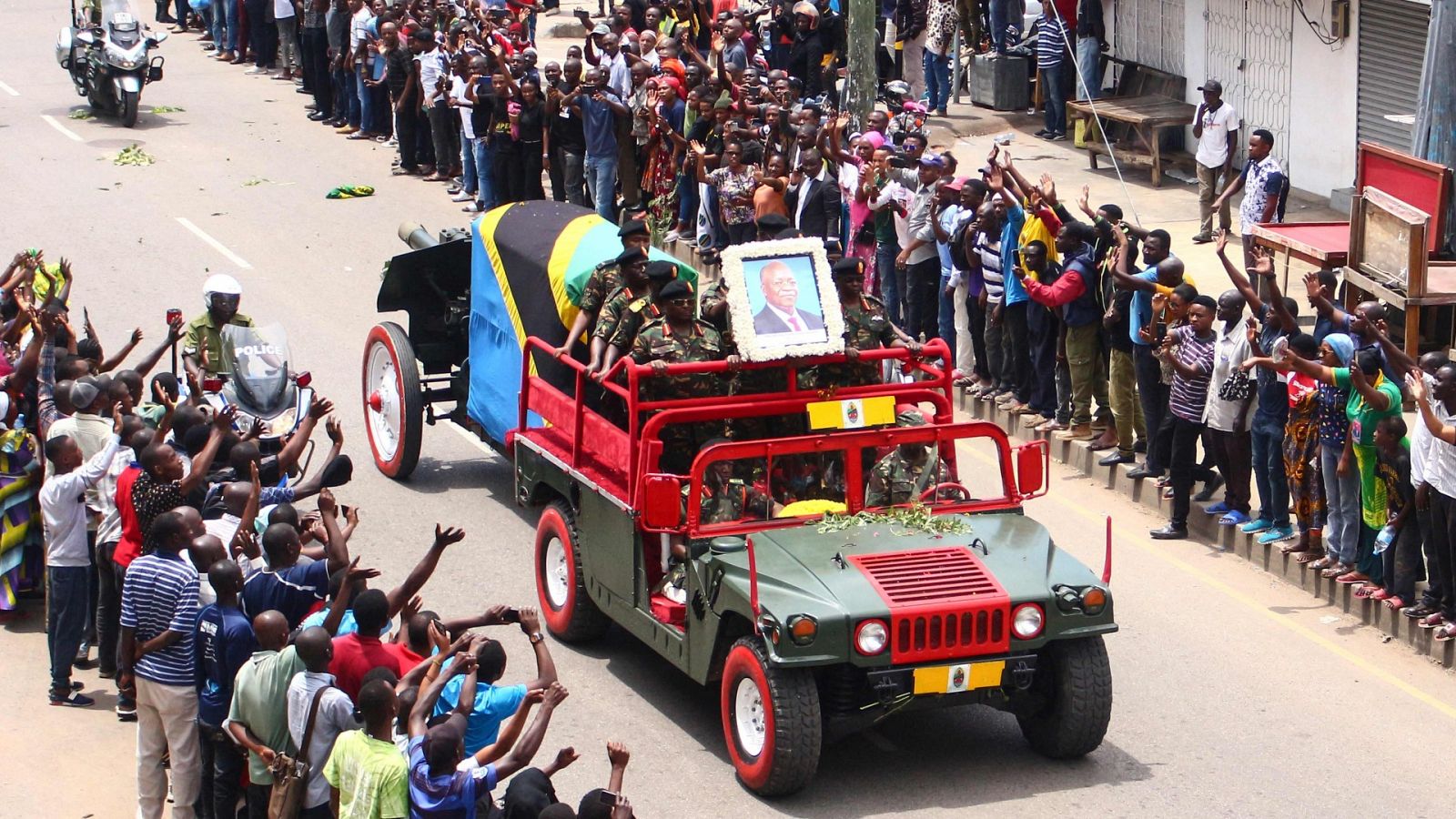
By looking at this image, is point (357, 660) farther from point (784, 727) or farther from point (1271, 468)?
point (1271, 468)

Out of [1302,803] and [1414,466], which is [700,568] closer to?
[1302,803]

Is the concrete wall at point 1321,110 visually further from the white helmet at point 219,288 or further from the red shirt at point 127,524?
the red shirt at point 127,524

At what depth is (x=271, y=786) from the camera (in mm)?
8273

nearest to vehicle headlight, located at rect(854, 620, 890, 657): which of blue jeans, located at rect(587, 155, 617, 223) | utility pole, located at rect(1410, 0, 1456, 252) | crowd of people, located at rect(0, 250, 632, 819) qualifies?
crowd of people, located at rect(0, 250, 632, 819)

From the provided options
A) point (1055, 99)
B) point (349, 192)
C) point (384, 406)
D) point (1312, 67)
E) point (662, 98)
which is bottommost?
point (384, 406)

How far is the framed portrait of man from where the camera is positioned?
10.9m

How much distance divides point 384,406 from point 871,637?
6.33 m

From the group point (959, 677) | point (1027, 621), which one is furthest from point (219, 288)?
point (1027, 621)

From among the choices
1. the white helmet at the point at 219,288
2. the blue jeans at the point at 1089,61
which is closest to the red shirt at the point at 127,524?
the white helmet at the point at 219,288

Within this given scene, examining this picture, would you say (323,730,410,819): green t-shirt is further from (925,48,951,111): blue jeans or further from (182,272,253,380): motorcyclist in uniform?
(925,48,951,111): blue jeans

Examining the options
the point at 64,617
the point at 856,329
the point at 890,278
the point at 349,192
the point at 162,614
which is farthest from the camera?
the point at 349,192

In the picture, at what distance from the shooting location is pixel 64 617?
35.8 feet

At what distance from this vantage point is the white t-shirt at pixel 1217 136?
19750 millimetres

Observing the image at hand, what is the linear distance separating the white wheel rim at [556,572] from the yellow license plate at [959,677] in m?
2.97
